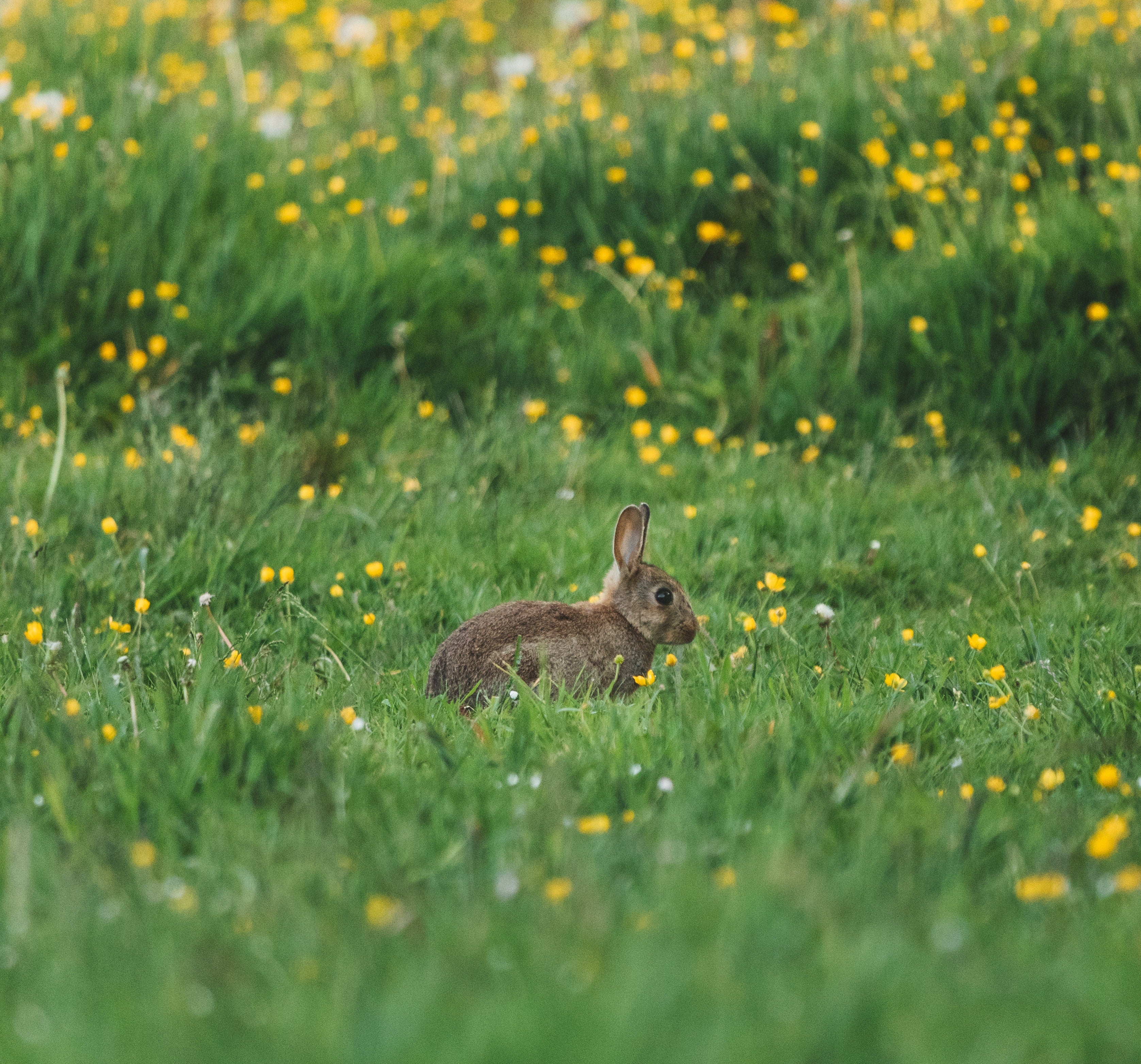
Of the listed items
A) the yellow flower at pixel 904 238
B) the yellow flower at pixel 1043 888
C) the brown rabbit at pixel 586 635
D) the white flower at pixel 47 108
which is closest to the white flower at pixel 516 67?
the yellow flower at pixel 904 238

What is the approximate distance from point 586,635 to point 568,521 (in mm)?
1062

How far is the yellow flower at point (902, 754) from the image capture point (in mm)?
2756

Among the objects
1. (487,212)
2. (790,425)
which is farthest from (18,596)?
(487,212)

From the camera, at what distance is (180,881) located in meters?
2.25

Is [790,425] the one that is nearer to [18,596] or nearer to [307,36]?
[18,596]

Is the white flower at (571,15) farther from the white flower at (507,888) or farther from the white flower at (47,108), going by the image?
the white flower at (507,888)

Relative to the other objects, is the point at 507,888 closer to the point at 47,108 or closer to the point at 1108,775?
the point at 1108,775

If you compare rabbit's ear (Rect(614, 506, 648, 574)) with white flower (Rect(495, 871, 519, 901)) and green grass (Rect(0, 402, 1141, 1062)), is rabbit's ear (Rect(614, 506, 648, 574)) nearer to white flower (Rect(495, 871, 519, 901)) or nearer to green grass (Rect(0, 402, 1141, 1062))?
green grass (Rect(0, 402, 1141, 1062))

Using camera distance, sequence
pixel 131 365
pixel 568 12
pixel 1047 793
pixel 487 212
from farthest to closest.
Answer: pixel 568 12, pixel 487 212, pixel 131 365, pixel 1047 793

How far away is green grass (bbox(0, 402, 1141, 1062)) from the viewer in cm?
183

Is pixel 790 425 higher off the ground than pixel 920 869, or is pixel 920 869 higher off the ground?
pixel 920 869

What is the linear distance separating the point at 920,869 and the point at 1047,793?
0.72 metres

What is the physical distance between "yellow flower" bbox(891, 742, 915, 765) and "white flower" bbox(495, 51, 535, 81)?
18.0 ft

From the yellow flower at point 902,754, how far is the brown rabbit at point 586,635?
91cm
